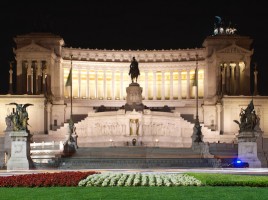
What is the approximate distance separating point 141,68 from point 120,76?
4.77 meters

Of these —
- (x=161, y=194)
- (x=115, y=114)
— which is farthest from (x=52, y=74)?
(x=161, y=194)

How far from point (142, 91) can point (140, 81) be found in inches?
408

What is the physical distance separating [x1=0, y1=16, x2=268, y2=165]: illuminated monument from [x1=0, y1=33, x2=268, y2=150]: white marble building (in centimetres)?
18

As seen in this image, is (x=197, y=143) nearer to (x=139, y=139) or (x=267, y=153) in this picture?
(x=267, y=153)

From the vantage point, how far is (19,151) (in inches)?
2466

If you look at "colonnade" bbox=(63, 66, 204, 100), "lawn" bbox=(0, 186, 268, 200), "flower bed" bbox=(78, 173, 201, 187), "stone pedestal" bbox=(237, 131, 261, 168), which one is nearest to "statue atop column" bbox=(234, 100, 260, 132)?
"stone pedestal" bbox=(237, 131, 261, 168)

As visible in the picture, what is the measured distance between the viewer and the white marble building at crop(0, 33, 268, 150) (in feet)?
388

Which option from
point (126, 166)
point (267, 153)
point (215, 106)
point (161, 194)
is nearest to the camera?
point (161, 194)

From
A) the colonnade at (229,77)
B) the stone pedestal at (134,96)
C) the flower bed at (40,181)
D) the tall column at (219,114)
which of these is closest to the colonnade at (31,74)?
the stone pedestal at (134,96)

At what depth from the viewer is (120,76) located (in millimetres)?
139750

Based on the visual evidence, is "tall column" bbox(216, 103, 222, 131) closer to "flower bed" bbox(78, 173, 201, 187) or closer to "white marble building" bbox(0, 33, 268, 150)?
"white marble building" bbox(0, 33, 268, 150)

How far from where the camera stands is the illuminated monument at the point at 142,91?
347 feet

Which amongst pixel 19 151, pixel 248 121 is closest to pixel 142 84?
pixel 248 121

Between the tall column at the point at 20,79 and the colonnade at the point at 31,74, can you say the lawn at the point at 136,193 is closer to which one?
the colonnade at the point at 31,74
